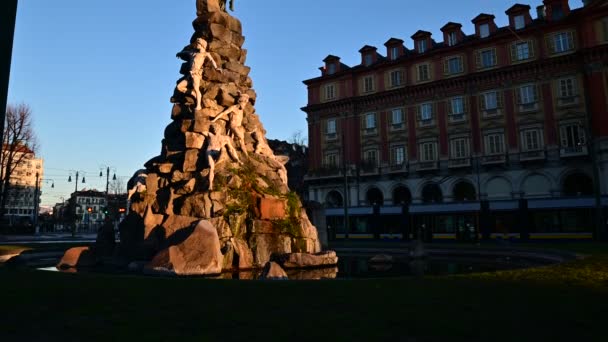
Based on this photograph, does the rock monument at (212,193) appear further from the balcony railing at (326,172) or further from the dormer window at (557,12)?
the dormer window at (557,12)

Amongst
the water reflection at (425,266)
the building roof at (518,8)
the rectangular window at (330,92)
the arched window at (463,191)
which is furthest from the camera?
the rectangular window at (330,92)

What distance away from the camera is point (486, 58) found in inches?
1732

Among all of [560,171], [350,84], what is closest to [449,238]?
[560,171]

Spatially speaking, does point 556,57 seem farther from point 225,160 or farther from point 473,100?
point 225,160

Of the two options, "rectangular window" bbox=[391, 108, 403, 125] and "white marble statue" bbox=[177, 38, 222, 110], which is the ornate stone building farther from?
"white marble statue" bbox=[177, 38, 222, 110]

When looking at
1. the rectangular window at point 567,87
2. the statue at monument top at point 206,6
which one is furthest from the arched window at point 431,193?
the statue at monument top at point 206,6

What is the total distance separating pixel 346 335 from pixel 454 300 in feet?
8.62

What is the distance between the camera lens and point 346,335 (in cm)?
441

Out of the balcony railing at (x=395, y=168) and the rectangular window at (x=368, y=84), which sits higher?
the rectangular window at (x=368, y=84)

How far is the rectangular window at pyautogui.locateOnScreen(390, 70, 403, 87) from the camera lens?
161 feet

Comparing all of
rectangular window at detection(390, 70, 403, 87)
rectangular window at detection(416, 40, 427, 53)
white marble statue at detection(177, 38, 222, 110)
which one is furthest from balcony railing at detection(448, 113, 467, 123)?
white marble statue at detection(177, 38, 222, 110)

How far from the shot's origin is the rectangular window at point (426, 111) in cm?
4689

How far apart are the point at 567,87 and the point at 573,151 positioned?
6.48m

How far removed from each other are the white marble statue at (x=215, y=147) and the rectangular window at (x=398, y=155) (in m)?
35.0
